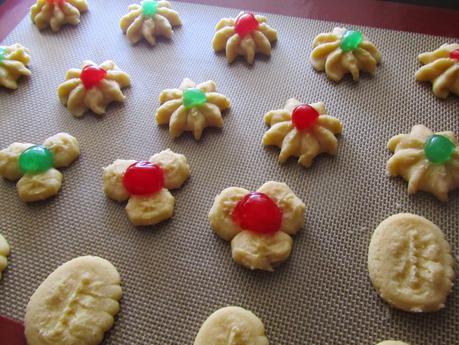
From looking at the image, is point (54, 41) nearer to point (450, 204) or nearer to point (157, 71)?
point (157, 71)

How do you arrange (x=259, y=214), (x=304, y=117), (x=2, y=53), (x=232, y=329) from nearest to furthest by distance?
(x=232, y=329) < (x=259, y=214) < (x=304, y=117) < (x=2, y=53)

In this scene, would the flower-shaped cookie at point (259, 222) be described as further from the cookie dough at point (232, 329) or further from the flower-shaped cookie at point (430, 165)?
the flower-shaped cookie at point (430, 165)

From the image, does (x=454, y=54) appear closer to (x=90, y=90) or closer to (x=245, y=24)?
(x=245, y=24)

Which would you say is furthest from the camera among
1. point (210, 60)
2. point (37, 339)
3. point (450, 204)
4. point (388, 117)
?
point (210, 60)

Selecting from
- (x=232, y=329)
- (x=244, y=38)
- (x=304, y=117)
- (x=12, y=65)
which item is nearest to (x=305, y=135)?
(x=304, y=117)

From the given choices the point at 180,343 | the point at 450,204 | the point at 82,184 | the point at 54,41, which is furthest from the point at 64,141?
the point at 450,204

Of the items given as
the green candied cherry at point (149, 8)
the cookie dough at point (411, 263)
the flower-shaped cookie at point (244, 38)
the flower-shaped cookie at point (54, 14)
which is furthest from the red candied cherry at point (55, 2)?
the cookie dough at point (411, 263)

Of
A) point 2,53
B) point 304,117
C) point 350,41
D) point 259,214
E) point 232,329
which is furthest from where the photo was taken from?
point 2,53
